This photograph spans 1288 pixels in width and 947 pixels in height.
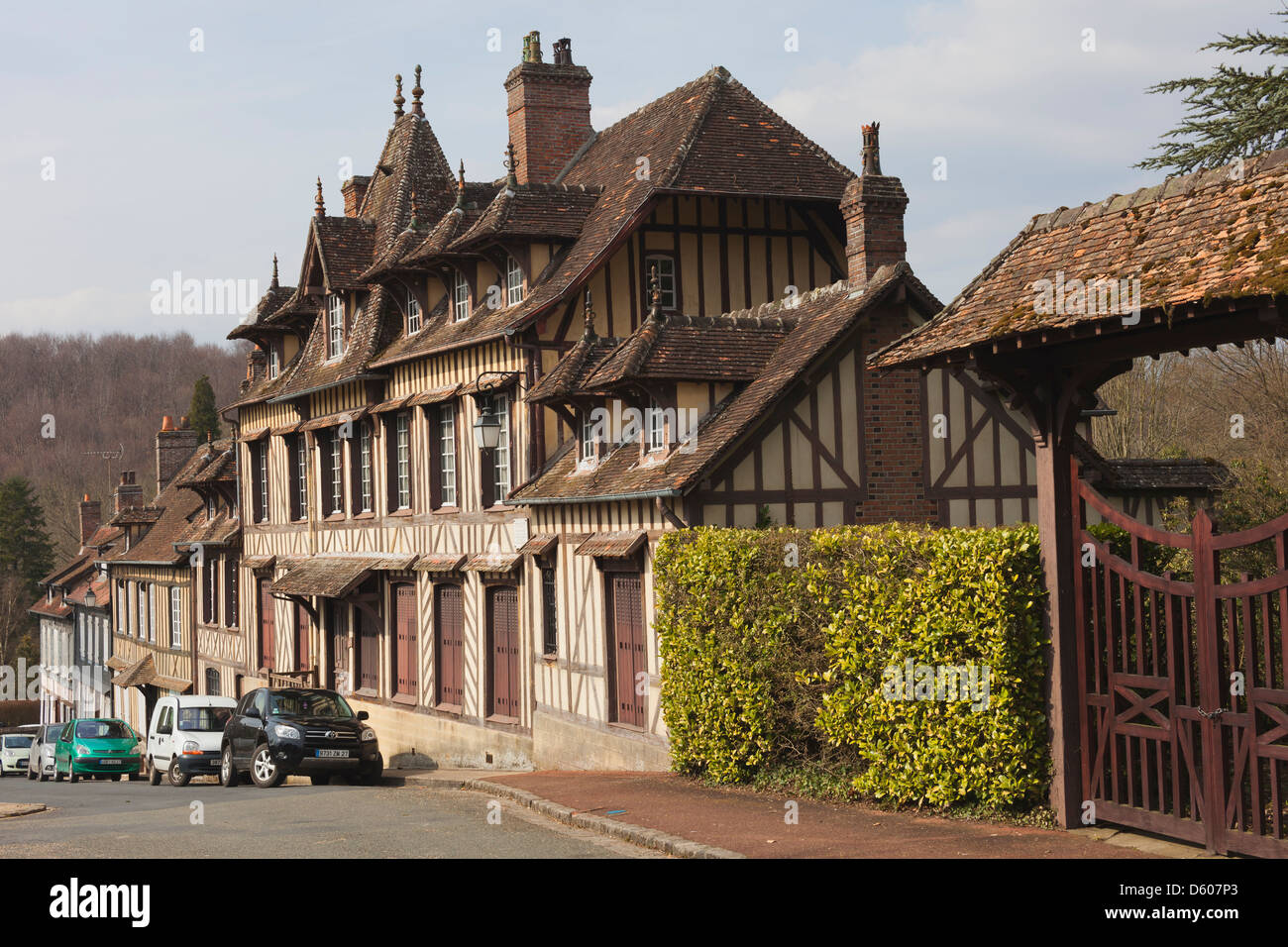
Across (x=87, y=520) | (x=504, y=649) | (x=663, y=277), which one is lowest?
(x=504, y=649)

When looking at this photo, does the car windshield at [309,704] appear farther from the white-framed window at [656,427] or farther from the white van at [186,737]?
the white-framed window at [656,427]

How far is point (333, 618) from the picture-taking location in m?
28.6

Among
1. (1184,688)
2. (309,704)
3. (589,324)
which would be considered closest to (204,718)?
(309,704)

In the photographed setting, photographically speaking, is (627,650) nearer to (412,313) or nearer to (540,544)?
(540,544)

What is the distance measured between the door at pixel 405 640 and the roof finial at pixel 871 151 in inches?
456

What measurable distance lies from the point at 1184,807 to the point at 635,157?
15935 millimetres

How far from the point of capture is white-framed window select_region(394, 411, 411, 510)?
25.5m

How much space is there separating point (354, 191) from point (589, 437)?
50.5ft

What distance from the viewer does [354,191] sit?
3266 cm

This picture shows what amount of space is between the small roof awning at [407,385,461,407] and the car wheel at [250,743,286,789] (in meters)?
6.38

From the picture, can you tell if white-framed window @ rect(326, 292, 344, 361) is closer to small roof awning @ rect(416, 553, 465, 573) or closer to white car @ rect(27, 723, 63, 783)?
small roof awning @ rect(416, 553, 465, 573)

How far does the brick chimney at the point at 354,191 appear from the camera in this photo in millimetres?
32531

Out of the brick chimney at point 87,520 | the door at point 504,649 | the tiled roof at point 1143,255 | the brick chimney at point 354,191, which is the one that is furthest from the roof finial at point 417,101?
the brick chimney at point 87,520

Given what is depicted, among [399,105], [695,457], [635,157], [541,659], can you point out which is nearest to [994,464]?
[695,457]
